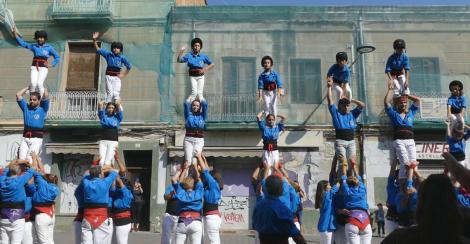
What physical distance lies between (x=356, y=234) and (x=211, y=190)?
2958 mm

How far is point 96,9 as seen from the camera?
2159 cm

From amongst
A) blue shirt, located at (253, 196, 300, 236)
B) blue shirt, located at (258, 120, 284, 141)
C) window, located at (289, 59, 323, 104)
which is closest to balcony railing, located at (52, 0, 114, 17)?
window, located at (289, 59, 323, 104)

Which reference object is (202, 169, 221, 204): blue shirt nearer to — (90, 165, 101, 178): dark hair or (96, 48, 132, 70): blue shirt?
(90, 165, 101, 178): dark hair

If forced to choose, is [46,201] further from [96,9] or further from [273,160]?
[96,9]

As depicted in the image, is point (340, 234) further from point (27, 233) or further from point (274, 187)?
point (27, 233)

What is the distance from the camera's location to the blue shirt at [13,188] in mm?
8539

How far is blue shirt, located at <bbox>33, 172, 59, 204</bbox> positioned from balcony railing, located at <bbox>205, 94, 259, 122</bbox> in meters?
11.6

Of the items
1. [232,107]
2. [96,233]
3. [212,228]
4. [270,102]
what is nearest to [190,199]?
[212,228]

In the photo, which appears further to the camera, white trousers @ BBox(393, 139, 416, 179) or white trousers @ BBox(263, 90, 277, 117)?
white trousers @ BBox(263, 90, 277, 117)

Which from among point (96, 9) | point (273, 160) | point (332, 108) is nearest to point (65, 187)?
point (96, 9)

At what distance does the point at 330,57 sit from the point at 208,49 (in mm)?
5811

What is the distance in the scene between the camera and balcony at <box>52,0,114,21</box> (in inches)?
838

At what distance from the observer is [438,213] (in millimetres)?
3109

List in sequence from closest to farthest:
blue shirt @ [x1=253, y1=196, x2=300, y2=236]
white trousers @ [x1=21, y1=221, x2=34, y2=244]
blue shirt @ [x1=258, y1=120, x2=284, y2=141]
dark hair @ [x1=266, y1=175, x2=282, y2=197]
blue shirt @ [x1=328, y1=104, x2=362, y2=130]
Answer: blue shirt @ [x1=253, y1=196, x2=300, y2=236] → dark hair @ [x1=266, y1=175, x2=282, y2=197] → white trousers @ [x1=21, y1=221, x2=34, y2=244] → blue shirt @ [x1=328, y1=104, x2=362, y2=130] → blue shirt @ [x1=258, y1=120, x2=284, y2=141]
